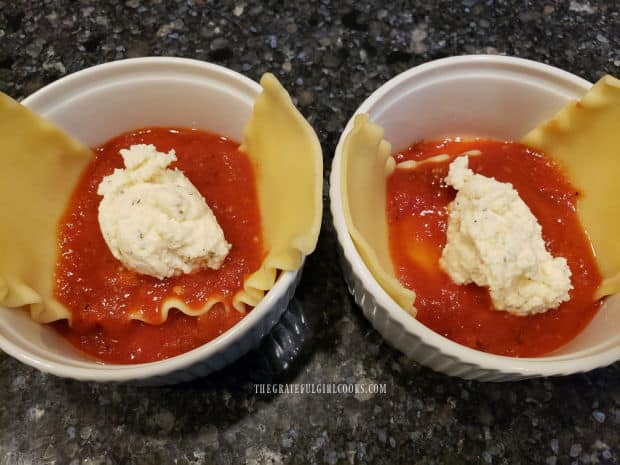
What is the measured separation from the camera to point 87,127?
155 cm

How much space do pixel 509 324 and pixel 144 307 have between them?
90 centimetres

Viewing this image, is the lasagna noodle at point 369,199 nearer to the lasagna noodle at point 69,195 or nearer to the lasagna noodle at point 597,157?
the lasagna noodle at point 69,195

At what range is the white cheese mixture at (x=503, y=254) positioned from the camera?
1.30 meters

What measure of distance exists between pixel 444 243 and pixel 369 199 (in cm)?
24

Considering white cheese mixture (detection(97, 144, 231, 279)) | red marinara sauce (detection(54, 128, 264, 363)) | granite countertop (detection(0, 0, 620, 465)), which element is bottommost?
granite countertop (detection(0, 0, 620, 465))

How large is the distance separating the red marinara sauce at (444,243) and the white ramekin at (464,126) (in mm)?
51

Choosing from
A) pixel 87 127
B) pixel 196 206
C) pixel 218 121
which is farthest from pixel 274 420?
pixel 87 127

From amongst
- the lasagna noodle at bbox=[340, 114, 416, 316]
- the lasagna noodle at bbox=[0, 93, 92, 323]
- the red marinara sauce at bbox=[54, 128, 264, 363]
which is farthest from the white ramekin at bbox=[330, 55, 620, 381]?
the lasagna noodle at bbox=[0, 93, 92, 323]

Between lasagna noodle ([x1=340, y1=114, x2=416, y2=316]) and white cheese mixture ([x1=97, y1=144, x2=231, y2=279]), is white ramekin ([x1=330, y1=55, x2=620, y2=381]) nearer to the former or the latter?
lasagna noodle ([x1=340, y1=114, x2=416, y2=316])

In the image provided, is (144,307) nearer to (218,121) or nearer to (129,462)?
(129,462)

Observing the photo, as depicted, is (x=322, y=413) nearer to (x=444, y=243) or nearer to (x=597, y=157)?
(x=444, y=243)

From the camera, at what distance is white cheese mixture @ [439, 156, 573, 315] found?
51.0 inches

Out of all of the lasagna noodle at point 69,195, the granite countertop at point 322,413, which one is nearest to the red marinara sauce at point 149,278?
the lasagna noodle at point 69,195

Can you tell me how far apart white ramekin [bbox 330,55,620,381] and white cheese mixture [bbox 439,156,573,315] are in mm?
143
